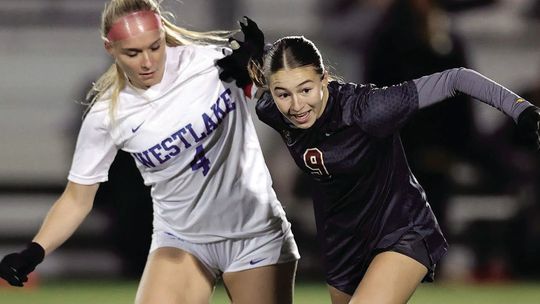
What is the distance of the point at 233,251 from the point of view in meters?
4.68

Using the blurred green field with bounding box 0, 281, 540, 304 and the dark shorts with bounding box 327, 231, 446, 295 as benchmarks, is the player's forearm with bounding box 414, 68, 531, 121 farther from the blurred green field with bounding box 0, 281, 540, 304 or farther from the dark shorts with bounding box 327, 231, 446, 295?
the blurred green field with bounding box 0, 281, 540, 304

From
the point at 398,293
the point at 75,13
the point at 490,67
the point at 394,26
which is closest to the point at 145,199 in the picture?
the point at 75,13

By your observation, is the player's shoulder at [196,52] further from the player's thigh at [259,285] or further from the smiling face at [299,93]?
the player's thigh at [259,285]

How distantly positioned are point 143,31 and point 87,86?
11.8 ft

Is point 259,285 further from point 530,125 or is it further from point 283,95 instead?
point 530,125

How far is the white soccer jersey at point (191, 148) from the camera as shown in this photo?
4.56m

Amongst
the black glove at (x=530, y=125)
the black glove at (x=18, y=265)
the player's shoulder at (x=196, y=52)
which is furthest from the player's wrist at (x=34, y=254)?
the black glove at (x=530, y=125)

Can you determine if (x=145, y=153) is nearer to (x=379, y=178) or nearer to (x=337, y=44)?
(x=379, y=178)

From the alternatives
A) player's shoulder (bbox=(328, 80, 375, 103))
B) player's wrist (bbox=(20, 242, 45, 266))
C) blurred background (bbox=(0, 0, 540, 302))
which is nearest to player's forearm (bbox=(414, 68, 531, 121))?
player's shoulder (bbox=(328, 80, 375, 103))

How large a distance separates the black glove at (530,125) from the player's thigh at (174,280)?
136cm

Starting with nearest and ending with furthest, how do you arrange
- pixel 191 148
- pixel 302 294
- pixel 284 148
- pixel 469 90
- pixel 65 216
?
1. pixel 469 90
2. pixel 191 148
3. pixel 65 216
4. pixel 302 294
5. pixel 284 148

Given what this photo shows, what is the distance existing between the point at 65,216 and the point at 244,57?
94cm

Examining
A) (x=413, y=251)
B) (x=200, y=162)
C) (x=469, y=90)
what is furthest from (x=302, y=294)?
(x=469, y=90)

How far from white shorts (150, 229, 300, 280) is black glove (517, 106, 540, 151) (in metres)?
1.16
